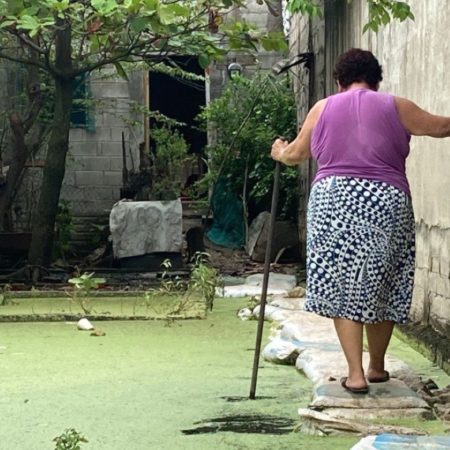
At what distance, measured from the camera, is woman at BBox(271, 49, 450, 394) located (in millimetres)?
3252

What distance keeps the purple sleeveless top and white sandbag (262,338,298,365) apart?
1.25 meters

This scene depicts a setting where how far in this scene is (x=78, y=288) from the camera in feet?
22.8

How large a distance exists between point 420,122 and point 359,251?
→ 501mm

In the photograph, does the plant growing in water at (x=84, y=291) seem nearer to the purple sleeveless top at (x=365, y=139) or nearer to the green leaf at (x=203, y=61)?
the green leaf at (x=203, y=61)

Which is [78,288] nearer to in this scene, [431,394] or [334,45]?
[334,45]

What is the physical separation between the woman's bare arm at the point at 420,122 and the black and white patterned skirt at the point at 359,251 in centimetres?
22

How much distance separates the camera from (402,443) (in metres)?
2.54

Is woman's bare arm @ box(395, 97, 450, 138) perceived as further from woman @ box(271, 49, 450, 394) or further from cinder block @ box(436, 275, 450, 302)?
cinder block @ box(436, 275, 450, 302)

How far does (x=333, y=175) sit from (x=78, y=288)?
3968 mm

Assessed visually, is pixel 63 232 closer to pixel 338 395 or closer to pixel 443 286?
pixel 443 286

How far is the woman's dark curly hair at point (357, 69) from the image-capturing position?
342 cm

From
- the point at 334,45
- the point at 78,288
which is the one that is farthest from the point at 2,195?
the point at 334,45

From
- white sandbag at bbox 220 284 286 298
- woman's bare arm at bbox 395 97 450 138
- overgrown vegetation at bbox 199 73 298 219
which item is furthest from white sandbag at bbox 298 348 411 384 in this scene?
overgrown vegetation at bbox 199 73 298 219

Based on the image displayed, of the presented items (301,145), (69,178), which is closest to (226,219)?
(69,178)
